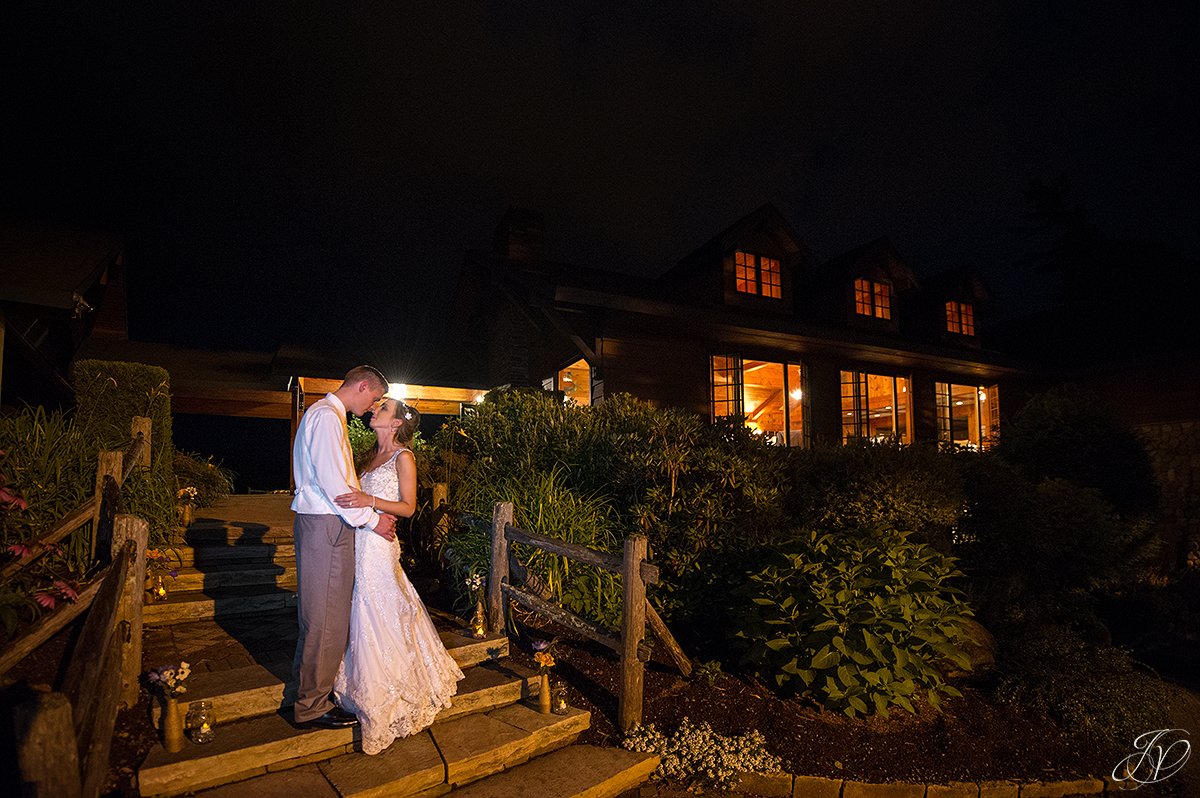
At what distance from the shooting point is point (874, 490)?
8.02 meters

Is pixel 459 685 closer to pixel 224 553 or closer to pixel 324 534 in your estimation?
pixel 324 534

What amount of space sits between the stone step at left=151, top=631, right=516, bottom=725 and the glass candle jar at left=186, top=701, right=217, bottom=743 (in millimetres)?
167

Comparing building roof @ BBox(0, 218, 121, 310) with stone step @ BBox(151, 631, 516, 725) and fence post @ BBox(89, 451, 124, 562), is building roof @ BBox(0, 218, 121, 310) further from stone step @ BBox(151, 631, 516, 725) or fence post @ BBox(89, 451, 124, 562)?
stone step @ BBox(151, 631, 516, 725)

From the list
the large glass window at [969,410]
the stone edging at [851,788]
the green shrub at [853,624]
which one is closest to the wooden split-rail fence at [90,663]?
the stone edging at [851,788]

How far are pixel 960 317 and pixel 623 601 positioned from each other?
1739 cm

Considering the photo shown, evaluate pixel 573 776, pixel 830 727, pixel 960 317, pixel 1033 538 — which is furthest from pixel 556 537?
pixel 960 317

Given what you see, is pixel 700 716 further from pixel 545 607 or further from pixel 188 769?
pixel 188 769

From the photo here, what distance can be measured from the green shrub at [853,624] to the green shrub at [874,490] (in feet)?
6.93

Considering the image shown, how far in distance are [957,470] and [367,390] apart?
8.85 m

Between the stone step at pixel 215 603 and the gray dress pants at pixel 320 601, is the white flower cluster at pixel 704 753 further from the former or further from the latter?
the stone step at pixel 215 603

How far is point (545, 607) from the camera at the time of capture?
547 cm

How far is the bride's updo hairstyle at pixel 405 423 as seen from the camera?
14.3ft

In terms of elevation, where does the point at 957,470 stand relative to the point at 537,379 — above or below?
below

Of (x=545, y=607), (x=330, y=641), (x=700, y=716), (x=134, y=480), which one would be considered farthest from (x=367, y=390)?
(x=134, y=480)
